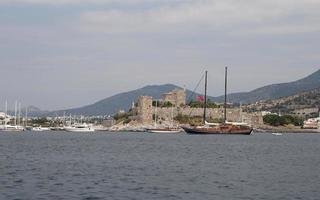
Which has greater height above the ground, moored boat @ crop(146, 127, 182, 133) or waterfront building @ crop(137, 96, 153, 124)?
waterfront building @ crop(137, 96, 153, 124)

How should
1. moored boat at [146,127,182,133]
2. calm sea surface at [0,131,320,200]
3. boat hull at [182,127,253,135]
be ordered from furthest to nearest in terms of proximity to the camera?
1. moored boat at [146,127,182,133]
2. boat hull at [182,127,253,135]
3. calm sea surface at [0,131,320,200]

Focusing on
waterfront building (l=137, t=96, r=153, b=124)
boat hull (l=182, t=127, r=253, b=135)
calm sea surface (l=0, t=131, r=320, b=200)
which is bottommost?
calm sea surface (l=0, t=131, r=320, b=200)

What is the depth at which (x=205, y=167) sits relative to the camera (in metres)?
42.8

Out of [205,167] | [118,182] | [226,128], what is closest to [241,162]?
Result: [205,167]

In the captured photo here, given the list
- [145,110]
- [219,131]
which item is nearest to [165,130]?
[145,110]

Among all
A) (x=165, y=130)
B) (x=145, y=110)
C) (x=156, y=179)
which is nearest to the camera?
(x=156, y=179)

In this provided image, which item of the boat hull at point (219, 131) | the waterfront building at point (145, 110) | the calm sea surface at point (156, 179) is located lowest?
the calm sea surface at point (156, 179)

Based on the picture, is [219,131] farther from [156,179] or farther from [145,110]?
[156,179]

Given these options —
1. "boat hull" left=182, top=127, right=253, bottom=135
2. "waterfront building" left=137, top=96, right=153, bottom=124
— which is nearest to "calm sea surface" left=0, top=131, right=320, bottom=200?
"boat hull" left=182, top=127, right=253, bottom=135

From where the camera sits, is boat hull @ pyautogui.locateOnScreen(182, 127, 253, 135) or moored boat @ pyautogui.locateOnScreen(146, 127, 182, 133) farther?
moored boat @ pyautogui.locateOnScreen(146, 127, 182, 133)

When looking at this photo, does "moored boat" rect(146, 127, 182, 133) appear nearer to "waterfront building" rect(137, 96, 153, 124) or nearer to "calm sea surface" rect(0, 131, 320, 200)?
"waterfront building" rect(137, 96, 153, 124)

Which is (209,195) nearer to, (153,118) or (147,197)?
(147,197)

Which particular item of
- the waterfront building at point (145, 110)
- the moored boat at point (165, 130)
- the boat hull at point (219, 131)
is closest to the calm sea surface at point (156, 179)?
the boat hull at point (219, 131)

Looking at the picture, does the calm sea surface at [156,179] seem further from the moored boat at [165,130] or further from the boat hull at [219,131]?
the moored boat at [165,130]
